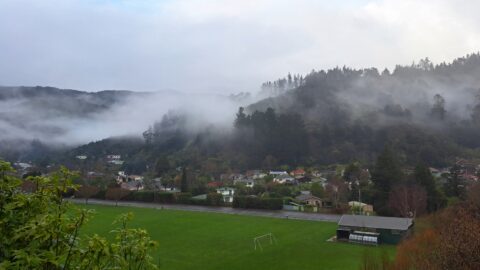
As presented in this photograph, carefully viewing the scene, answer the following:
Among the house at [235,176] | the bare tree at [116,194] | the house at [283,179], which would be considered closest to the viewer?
the bare tree at [116,194]

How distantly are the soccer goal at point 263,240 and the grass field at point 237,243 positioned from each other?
1.37 feet

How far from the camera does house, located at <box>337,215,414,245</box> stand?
30.8 m

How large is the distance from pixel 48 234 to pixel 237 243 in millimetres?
28892

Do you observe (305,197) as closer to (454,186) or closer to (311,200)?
(311,200)

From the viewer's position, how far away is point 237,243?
30703mm

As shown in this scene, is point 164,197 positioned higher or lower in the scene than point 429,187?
lower

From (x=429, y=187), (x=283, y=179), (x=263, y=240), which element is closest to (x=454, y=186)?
(x=429, y=187)

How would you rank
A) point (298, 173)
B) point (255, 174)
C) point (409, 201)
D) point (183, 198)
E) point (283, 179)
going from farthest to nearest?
point (255, 174)
point (298, 173)
point (283, 179)
point (183, 198)
point (409, 201)

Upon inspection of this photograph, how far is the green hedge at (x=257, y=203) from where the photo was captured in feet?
159

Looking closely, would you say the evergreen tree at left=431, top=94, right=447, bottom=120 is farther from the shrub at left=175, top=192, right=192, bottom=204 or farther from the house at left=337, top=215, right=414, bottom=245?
the house at left=337, top=215, right=414, bottom=245

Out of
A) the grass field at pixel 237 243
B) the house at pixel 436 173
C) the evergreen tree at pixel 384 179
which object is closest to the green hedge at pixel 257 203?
the grass field at pixel 237 243

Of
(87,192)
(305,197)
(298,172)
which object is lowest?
(305,197)

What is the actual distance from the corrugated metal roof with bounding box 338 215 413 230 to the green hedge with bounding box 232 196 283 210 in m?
15.3

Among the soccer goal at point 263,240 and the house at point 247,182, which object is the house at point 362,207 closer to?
the soccer goal at point 263,240
